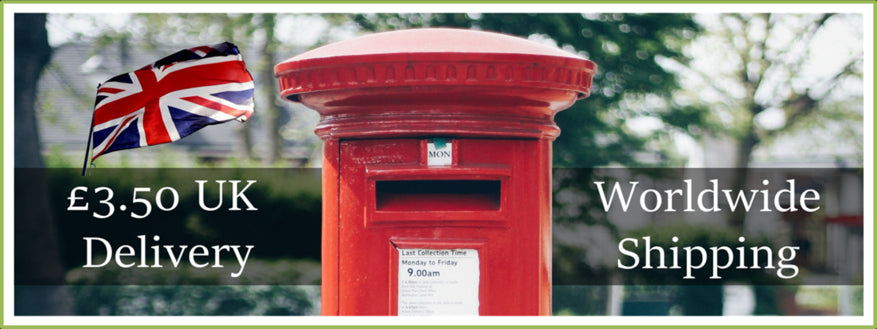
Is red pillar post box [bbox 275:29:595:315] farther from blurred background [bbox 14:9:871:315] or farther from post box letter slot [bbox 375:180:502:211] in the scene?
blurred background [bbox 14:9:871:315]

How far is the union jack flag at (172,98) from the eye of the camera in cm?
333

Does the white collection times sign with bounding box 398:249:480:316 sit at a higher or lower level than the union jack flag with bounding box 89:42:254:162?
lower

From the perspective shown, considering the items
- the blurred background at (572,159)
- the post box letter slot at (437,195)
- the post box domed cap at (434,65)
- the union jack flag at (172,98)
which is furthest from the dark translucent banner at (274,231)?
the post box domed cap at (434,65)

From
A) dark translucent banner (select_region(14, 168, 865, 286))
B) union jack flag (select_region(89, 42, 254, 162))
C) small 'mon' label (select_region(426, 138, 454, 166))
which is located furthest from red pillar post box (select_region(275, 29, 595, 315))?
dark translucent banner (select_region(14, 168, 865, 286))

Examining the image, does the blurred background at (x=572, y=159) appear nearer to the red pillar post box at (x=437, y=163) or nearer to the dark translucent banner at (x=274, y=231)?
the dark translucent banner at (x=274, y=231)

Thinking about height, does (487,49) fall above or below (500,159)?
above

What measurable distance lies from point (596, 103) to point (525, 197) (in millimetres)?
5403

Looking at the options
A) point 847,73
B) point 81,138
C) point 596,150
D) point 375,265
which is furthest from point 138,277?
point 81,138

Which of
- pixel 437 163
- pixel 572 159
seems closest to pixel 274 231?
pixel 572 159

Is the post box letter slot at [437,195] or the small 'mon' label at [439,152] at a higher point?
the small 'mon' label at [439,152]

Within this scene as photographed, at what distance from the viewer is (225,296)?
7.37 m

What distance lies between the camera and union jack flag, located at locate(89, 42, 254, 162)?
3330 millimetres

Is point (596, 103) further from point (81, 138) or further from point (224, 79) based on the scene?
point (81, 138)

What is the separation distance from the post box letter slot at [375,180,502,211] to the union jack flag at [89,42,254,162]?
0.91 metres
